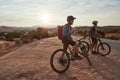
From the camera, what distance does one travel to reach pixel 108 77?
754 centimetres

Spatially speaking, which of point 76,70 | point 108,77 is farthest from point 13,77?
point 108,77

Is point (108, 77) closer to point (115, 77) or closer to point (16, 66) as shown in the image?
point (115, 77)

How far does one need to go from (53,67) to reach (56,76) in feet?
1.68

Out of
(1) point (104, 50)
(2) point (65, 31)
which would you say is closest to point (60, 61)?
(2) point (65, 31)

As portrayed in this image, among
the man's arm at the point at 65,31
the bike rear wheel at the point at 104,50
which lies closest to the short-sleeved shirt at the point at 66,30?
the man's arm at the point at 65,31

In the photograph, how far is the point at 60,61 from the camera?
8180 millimetres

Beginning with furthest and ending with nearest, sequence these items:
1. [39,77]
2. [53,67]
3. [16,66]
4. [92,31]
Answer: [92,31] → [16,66] → [53,67] → [39,77]

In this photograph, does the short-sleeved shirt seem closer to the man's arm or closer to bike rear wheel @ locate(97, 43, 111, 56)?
the man's arm

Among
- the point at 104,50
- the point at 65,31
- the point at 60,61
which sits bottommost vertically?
the point at 104,50

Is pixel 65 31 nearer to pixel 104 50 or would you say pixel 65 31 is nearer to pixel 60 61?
pixel 60 61

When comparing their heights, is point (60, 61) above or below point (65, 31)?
below

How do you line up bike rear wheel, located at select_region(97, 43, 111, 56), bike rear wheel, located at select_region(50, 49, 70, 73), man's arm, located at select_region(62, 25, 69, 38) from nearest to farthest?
1. bike rear wheel, located at select_region(50, 49, 70, 73)
2. man's arm, located at select_region(62, 25, 69, 38)
3. bike rear wheel, located at select_region(97, 43, 111, 56)

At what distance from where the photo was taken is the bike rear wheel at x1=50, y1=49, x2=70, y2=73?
8031 mm

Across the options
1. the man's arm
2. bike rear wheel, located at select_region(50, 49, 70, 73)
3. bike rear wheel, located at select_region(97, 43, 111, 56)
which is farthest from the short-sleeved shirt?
bike rear wheel, located at select_region(97, 43, 111, 56)
